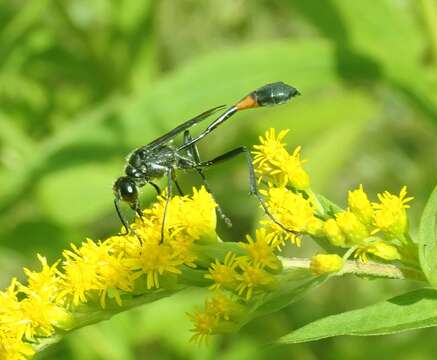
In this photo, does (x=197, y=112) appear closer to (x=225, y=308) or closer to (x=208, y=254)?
(x=208, y=254)

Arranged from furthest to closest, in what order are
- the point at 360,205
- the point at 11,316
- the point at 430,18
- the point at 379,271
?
the point at 430,18, the point at 11,316, the point at 360,205, the point at 379,271

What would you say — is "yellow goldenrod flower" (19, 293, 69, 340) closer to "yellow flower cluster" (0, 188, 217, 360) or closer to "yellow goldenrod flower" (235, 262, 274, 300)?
"yellow flower cluster" (0, 188, 217, 360)

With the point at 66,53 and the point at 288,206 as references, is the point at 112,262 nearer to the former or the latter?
the point at 288,206

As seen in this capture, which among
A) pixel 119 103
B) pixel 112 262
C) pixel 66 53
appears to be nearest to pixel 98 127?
pixel 119 103

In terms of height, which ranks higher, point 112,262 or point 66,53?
point 66,53

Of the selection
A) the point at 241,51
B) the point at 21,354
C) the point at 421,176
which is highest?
the point at 241,51

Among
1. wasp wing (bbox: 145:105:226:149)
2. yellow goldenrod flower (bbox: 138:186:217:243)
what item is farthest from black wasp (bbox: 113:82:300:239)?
yellow goldenrod flower (bbox: 138:186:217:243)

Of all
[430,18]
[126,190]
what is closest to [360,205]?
[126,190]

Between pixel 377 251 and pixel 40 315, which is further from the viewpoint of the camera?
pixel 40 315
